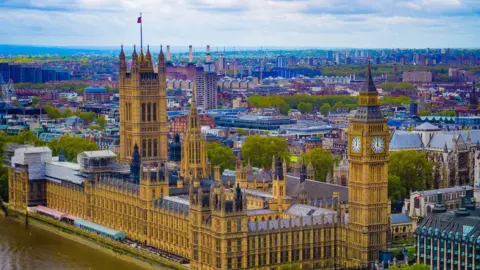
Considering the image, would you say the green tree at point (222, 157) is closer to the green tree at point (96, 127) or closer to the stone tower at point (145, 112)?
the stone tower at point (145, 112)

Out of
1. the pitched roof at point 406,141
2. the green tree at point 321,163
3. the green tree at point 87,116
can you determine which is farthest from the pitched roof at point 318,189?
the green tree at point 87,116

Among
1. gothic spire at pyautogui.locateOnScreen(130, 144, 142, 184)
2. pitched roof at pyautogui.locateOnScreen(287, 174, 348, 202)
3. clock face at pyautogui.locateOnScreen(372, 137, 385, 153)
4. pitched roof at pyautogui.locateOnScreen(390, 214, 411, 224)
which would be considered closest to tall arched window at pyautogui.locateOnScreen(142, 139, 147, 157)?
gothic spire at pyautogui.locateOnScreen(130, 144, 142, 184)

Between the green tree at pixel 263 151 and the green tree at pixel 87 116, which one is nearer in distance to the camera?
the green tree at pixel 263 151

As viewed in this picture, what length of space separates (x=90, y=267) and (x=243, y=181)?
1841 centimetres

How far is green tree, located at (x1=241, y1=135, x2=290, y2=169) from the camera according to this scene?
13138 cm

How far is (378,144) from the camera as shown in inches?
3132

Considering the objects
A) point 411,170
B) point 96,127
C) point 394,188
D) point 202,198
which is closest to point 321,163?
point 411,170

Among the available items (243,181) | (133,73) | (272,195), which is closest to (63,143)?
(133,73)

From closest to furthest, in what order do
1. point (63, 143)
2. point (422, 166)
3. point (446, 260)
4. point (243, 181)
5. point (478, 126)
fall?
1. point (446, 260)
2. point (243, 181)
3. point (422, 166)
4. point (63, 143)
5. point (478, 126)

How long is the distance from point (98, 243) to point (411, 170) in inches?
1409

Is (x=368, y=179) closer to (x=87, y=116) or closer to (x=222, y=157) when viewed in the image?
(x=222, y=157)

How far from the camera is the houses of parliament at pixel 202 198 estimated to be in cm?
7794

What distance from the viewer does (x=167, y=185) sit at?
92750 millimetres

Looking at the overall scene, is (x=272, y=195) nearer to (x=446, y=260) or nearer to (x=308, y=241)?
(x=308, y=241)
